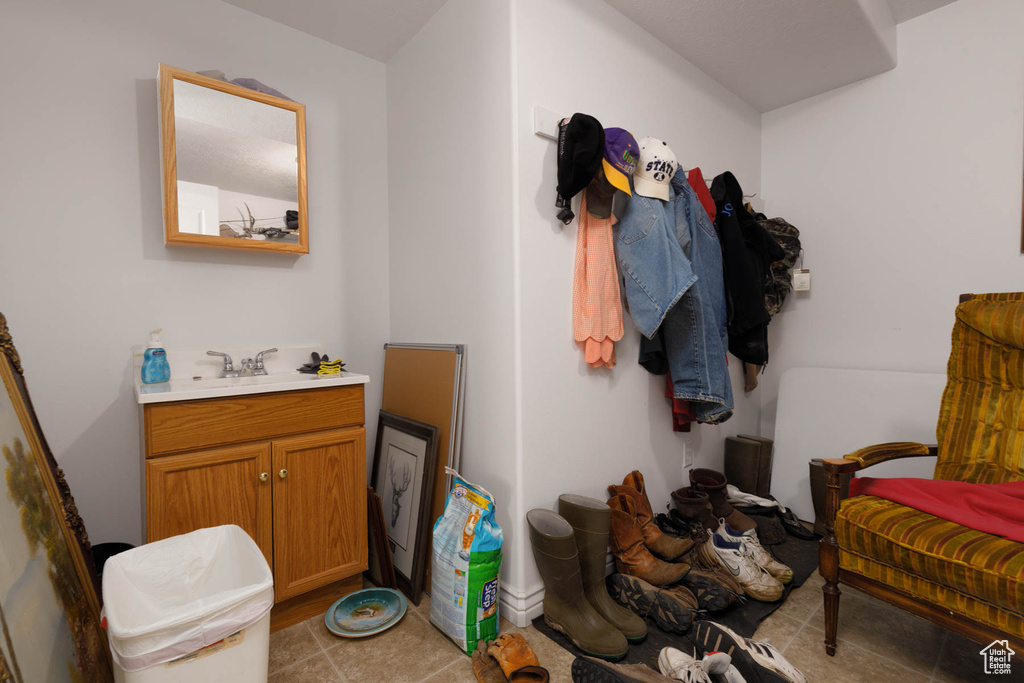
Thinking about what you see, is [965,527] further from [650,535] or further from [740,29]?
[740,29]

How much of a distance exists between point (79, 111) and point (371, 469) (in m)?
1.88

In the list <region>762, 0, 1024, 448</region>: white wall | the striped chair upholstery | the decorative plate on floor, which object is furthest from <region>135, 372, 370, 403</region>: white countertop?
<region>762, 0, 1024, 448</region>: white wall

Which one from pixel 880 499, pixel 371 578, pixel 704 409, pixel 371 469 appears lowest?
pixel 371 578

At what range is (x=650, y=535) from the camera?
1917 millimetres

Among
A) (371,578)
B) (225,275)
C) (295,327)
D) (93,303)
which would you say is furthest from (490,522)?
(93,303)

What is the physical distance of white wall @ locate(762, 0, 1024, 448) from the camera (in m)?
2.19

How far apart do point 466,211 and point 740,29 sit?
5.34ft

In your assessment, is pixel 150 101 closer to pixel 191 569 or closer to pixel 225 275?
pixel 225 275

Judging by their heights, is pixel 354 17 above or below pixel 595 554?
above

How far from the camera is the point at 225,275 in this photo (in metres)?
1.99

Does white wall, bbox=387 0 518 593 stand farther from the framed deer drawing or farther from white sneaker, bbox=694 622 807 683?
white sneaker, bbox=694 622 807 683

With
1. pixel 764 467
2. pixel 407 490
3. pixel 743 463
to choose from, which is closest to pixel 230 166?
pixel 407 490

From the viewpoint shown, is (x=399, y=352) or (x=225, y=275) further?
(x=399, y=352)

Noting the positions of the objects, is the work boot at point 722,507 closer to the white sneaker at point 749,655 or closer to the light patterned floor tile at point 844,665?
the light patterned floor tile at point 844,665
